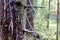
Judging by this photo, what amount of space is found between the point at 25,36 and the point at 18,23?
723mm

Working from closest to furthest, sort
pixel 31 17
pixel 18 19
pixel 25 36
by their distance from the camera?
pixel 18 19
pixel 25 36
pixel 31 17

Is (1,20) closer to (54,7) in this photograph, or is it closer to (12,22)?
(12,22)

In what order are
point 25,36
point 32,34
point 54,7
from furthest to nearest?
point 54,7 → point 32,34 → point 25,36

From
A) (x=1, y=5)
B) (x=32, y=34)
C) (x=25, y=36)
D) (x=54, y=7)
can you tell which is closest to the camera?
(x=1, y=5)

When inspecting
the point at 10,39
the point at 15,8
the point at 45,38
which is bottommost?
the point at 45,38

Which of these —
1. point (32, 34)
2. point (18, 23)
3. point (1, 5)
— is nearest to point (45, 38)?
point (32, 34)

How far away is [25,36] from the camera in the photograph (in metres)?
2.39

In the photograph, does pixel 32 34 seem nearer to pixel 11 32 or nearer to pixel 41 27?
pixel 41 27

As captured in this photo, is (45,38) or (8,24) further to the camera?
(45,38)

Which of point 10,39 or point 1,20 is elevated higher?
point 1,20

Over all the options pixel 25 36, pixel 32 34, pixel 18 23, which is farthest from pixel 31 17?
pixel 18 23

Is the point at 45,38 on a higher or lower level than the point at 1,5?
lower

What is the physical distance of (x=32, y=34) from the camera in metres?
2.72

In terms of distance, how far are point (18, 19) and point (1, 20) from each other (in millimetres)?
201
